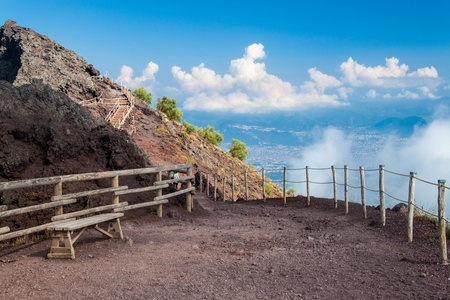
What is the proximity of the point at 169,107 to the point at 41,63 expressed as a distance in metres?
27.6

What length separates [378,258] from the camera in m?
8.30

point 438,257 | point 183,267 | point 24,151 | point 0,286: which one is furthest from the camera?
point 24,151

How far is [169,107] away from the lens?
2810 inches

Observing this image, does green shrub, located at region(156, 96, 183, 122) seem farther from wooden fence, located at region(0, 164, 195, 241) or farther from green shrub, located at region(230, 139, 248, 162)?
wooden fence, located at region(0, 164, 195, 241)

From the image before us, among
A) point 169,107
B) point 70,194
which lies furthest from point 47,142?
point 169,107

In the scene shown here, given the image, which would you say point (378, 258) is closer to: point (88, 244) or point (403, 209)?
point (88, 244)

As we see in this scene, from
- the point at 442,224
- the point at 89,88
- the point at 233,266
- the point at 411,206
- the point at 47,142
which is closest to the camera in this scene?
the point at 233,266

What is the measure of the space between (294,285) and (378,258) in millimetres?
2807

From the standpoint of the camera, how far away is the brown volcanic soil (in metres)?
6.01

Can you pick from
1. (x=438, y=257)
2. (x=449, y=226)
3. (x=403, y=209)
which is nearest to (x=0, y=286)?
(x=438, y=257)

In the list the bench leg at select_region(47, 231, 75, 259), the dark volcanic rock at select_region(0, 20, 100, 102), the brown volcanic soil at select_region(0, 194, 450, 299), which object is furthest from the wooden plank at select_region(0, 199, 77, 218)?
the dark volcanic rock at select_region(0, 20, 100, 102)

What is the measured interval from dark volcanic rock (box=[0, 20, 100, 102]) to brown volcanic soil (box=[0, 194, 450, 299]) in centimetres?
3838

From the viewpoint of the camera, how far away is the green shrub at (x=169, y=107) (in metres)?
70.7

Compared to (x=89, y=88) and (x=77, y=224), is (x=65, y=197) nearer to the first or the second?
(x=77, y=224)
